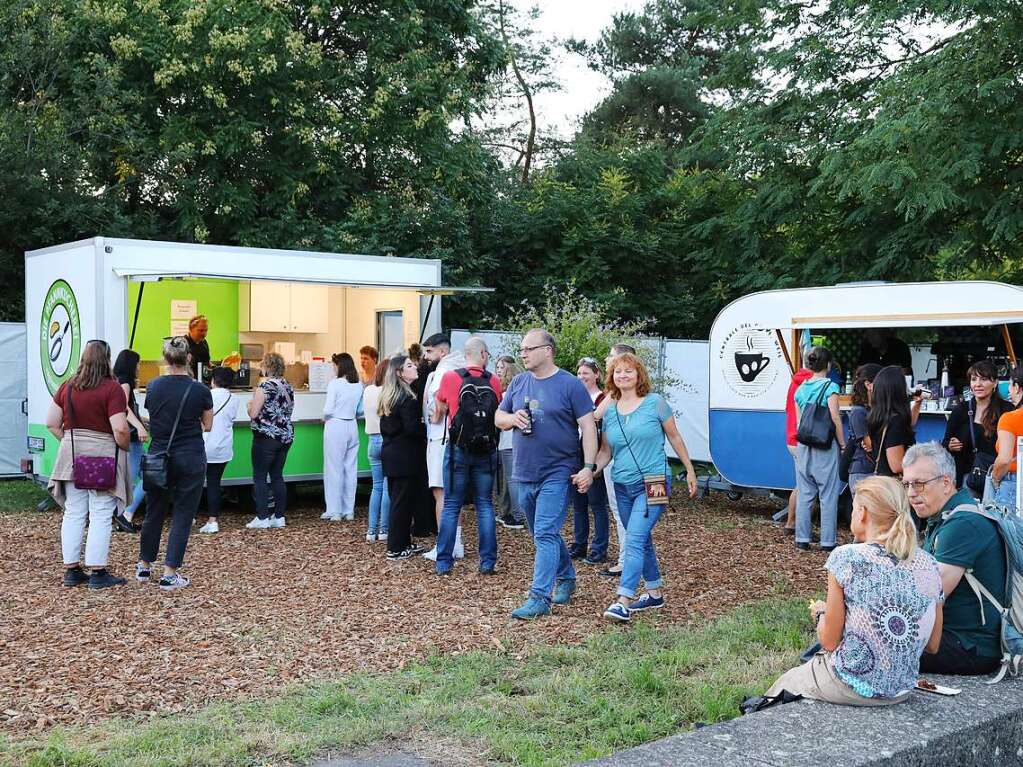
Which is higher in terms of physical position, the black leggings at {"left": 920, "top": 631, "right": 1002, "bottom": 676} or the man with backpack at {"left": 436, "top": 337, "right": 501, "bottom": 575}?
the man with backpack at {"left": 436, "top": 337, "right": 501, "bottom": 575}

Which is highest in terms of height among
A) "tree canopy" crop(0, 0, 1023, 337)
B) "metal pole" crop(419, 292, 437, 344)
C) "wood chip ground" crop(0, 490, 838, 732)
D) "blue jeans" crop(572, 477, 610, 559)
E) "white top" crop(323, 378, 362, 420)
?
"tree canopy" crop(0, 0, 1023, 337)

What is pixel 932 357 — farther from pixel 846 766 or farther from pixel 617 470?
pixel 846 766

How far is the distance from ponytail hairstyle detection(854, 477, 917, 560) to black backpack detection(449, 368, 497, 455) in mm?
3875

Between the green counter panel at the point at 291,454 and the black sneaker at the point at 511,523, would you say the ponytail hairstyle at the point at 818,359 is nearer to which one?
the black sneaker at the point at 511,523

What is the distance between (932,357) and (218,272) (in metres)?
7.97

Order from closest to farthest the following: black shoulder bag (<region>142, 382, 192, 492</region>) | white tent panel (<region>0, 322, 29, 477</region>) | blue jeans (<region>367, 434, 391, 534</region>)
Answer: black shoulder bag (<region>142, 382, 192, 492</region>), blue jeans (<region>367, 434, 391, 534</region>), white tent panel (<region>0, 322, 29, 477</region>)

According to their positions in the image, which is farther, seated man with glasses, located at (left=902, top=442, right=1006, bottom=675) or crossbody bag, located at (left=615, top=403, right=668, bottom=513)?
crossbody bag, located at (left=615, top=403, right=668, bottom=513)

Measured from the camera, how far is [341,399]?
1066 centimetres

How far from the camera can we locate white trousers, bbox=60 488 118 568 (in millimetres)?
7336

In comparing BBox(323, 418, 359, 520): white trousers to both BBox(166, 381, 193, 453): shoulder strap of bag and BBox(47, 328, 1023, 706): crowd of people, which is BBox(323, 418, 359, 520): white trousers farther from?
BBox(166, 381, 193, 453): shoulder strap of bag

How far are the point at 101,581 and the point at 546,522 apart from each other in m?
3.10

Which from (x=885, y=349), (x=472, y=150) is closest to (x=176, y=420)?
(x=885, y=349)

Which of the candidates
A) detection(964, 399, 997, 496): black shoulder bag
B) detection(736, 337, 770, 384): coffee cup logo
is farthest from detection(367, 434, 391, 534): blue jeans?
detection(964, 399, 997, 496): black shoulder bag

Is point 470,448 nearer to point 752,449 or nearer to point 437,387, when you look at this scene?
point 437,387
